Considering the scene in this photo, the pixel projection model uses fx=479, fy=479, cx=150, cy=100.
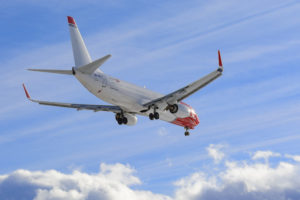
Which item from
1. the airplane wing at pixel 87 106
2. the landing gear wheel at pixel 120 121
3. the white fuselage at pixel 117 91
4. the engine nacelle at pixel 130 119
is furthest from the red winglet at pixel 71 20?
the landing gear wheel at pixel 120 121

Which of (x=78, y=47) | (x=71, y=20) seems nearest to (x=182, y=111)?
(x=78, y=47)

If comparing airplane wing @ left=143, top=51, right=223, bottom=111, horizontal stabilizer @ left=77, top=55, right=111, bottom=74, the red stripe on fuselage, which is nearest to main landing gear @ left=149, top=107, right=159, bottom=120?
airplane wing @ left=143, top=51, right=223, bottom=111

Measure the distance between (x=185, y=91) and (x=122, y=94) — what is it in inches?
275

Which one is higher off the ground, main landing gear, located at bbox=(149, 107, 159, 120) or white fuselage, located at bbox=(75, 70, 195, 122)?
white fuselage, located at bbox=(75, 70, 195, 122)

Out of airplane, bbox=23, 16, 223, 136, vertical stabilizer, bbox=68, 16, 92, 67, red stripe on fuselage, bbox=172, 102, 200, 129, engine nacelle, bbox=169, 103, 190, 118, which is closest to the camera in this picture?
airplane, bbox=23, 16, 223, 136

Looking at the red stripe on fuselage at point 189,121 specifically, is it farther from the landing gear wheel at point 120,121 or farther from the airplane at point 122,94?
the landing gear wheel at point 120,121

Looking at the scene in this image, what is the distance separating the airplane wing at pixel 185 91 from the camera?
47.6 meters

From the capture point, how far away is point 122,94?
53.1 m

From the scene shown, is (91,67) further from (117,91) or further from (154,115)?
(154,115)

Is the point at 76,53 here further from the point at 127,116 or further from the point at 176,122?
the point at 176,122

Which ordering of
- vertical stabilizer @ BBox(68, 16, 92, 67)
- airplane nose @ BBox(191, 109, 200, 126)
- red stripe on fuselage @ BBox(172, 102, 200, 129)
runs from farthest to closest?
airplane nose @ BBox(191, 109, 200, 126) → red stripe on fuselage @ BBox(172, 102, 200, 129) → vertical stabilizer @ BBox(68, 16, 92, 67)

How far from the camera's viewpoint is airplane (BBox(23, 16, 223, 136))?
50.6m

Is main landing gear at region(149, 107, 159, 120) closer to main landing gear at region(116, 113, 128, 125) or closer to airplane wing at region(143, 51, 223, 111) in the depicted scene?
airplane wing at region(143, 51, 223, 111)

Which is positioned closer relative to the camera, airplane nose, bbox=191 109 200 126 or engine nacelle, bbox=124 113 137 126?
engine nacelle, bbox=124 113 137 126
